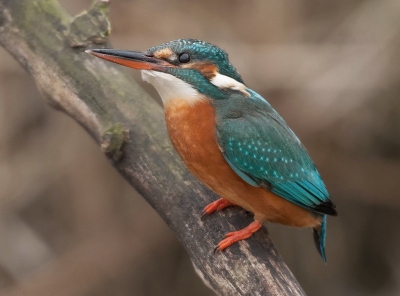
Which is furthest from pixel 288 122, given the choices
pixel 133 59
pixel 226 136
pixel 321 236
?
pixel 133 59

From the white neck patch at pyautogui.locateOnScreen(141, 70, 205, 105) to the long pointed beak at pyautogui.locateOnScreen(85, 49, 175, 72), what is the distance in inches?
Result: 1.1

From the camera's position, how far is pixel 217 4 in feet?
13.8

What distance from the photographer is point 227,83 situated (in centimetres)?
242

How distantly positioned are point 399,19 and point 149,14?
1.71 m

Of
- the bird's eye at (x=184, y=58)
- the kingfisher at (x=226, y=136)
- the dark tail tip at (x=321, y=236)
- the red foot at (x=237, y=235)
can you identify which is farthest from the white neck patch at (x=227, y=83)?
the dark tail tip at (x=321, y=236)

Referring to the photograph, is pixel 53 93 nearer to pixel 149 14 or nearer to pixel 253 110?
pixel 253 110

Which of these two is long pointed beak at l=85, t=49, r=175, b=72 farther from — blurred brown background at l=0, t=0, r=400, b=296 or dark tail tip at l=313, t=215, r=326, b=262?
blurred brown background at l=0, t=0, r=400, b=296

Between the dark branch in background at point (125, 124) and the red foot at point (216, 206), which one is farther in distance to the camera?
the red foot at point (216, 206)

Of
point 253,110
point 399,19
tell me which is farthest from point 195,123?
point 399,19

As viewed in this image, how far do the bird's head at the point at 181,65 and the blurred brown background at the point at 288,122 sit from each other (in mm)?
1514

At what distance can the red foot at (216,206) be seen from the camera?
246cm

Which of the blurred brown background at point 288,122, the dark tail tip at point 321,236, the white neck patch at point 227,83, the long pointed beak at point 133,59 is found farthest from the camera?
the blurred brown background at point 288,122

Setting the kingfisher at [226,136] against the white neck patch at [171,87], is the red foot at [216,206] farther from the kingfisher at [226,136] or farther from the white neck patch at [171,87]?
the white neck patch at [171,87]

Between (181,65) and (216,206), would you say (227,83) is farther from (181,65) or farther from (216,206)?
(216,206)
